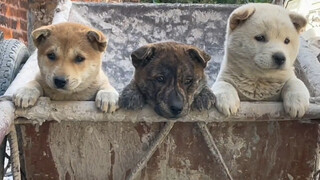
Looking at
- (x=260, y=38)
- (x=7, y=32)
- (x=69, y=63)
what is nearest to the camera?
(x=69, y=63)

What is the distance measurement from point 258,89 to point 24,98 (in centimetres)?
119

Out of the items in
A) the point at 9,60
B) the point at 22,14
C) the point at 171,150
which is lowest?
the point at 22,14

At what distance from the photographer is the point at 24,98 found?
2373mm

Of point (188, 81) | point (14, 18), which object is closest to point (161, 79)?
point (188, 81)

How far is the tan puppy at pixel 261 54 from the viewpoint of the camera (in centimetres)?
271

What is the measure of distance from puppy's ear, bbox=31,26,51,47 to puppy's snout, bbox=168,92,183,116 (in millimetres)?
781

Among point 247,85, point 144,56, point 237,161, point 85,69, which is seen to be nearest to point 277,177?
point 237,161

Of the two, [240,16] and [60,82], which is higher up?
[240,16]

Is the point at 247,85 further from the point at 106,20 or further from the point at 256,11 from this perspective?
the point at 106,20

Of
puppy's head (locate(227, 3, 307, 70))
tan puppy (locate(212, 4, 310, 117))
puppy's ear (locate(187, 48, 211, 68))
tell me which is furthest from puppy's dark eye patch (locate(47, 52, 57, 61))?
puppy's head (locate(227, 3, 307, 70))

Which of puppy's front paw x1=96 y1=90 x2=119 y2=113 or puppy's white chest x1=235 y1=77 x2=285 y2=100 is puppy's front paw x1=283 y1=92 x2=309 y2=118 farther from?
puppy's front paw x1=96 y1=90 x2=119 y2=113

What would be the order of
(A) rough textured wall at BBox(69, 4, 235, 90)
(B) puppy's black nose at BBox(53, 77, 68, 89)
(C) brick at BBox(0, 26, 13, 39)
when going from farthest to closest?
(C) brick at BBox(0, 26, 13, 39)
(A) rough textured wall at BBox(69, 4, 235, 90)
(B) puppy's black nose at BBox(53, 77, 68, 89)

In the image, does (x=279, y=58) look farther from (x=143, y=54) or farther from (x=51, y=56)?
(x=51, y=56)

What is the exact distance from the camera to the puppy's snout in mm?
2354
